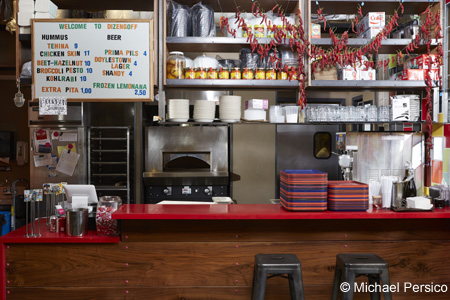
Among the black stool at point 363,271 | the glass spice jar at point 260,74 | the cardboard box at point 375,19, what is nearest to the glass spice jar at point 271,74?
the glass spice jar at point 260,74

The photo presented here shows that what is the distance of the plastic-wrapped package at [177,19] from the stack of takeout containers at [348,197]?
1.90 m

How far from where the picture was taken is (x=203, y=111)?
3746mm

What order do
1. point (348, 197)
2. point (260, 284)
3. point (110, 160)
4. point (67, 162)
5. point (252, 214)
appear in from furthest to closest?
point (110, 160), point (67, 162), point (348, 197), point (252, 214), point (260, 284)

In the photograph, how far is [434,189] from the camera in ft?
10.9

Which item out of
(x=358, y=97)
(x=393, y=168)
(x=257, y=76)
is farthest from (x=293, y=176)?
(x=358, y=97)

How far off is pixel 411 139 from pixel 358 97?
2.01 m

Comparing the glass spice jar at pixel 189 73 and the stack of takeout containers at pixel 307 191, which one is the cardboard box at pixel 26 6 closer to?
the glass spice jar at pixel 189 73

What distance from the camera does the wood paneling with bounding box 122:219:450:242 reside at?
9.94ft

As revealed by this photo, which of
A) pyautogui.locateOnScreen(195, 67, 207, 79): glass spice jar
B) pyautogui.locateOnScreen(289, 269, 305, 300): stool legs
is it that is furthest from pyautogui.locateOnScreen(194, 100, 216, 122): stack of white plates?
pyautogui.locateOnScreen(289, 269, 305, 300): stool legs

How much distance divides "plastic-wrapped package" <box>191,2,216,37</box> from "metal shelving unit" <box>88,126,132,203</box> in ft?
6.50

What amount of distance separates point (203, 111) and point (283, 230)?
1299mm

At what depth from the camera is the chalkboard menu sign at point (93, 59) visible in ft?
11.7

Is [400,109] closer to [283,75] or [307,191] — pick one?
[283,75]

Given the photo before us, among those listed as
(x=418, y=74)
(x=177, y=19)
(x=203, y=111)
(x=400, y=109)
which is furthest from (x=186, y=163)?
(x=418, y=74)
